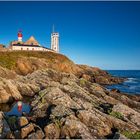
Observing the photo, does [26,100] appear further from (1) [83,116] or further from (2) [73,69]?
(2) [73,69]

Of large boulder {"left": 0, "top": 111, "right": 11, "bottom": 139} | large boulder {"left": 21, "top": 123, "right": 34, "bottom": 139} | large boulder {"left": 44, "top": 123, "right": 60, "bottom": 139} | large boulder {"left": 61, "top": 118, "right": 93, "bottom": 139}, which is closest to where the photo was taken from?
large boulder {"left": 0, "top": 111, "right": 11, "bottom": 139}

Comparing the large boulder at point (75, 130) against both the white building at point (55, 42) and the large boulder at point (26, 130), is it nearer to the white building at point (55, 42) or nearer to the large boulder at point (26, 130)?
the large boulder at point (26, 130)

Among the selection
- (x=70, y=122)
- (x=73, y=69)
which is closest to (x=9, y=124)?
(x=70, y=122)

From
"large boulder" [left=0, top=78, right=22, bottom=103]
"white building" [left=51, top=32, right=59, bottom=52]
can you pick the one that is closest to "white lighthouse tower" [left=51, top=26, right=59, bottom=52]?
"white building" [left=51, top=32, right=59, bottom=52]

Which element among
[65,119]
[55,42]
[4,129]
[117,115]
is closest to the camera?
[4,129]

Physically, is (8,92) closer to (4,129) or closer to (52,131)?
(4,129)

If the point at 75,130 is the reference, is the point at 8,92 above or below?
above

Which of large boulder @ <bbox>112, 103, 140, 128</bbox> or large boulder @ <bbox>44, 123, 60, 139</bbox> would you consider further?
large boulder @ <bbox>112, 103, 140, 128</bbox>

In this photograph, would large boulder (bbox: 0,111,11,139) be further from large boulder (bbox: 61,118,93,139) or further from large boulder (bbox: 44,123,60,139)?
large boulder (bbox: 61,118,93,139)

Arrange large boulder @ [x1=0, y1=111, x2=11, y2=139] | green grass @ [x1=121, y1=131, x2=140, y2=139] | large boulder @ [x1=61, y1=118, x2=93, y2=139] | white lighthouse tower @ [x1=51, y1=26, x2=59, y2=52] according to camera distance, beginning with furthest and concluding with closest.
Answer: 1. white lighthouse tower @ [x1=51, y1=26, x2=59, y2=52]
2. green grass @ [x1=121, y1=131, x2=140, y2=139]
3. large boulder @ [x1=61, y1=118, x2=93, y2=139]
4. large boulder @ [x1=0, y1=111, x2=11, y2=139]

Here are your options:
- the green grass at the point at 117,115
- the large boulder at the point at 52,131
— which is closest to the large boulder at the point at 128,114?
the green grass at the point at 117,115

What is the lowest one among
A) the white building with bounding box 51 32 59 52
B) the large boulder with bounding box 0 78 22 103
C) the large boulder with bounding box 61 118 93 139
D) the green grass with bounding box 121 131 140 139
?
the green grass with bounding box 121 131 140 139

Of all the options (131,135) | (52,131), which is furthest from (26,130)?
(131,135)

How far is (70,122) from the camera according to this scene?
24516 mm
